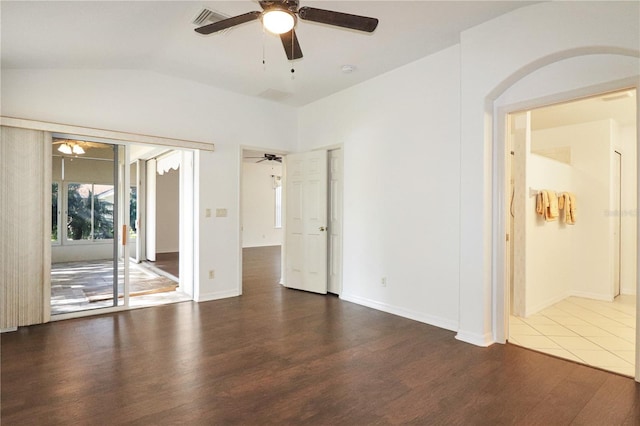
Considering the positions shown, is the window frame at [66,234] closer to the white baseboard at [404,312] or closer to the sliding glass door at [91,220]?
the sliding glass door at [91,220]

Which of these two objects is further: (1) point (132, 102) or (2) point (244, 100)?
(2) point (244, 100)

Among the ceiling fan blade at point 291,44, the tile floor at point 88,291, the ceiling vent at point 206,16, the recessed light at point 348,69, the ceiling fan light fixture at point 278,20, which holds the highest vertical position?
the recessed light at point 348,69

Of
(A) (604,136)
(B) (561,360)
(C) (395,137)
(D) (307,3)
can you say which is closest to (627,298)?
(A) (604,136)

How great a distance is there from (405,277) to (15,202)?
13.9ft

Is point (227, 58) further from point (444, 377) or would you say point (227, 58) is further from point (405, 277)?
point (444, 377)

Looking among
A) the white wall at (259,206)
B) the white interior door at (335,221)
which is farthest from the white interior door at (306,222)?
the white wall at (259,206)

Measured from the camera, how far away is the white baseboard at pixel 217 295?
4.60 m

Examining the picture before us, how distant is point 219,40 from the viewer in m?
3.34

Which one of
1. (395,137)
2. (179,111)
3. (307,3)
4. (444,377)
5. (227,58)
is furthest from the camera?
(179,111)

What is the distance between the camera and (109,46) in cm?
328

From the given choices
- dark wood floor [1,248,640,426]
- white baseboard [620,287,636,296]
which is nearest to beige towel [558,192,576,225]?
white baseboard [620,287,636,296]

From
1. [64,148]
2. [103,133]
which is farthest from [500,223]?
[64,148]

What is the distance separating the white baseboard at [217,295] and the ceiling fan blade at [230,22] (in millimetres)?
3393

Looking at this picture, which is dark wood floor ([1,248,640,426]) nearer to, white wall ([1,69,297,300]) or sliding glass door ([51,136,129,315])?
sliding glass door ([51,136,129,315])
